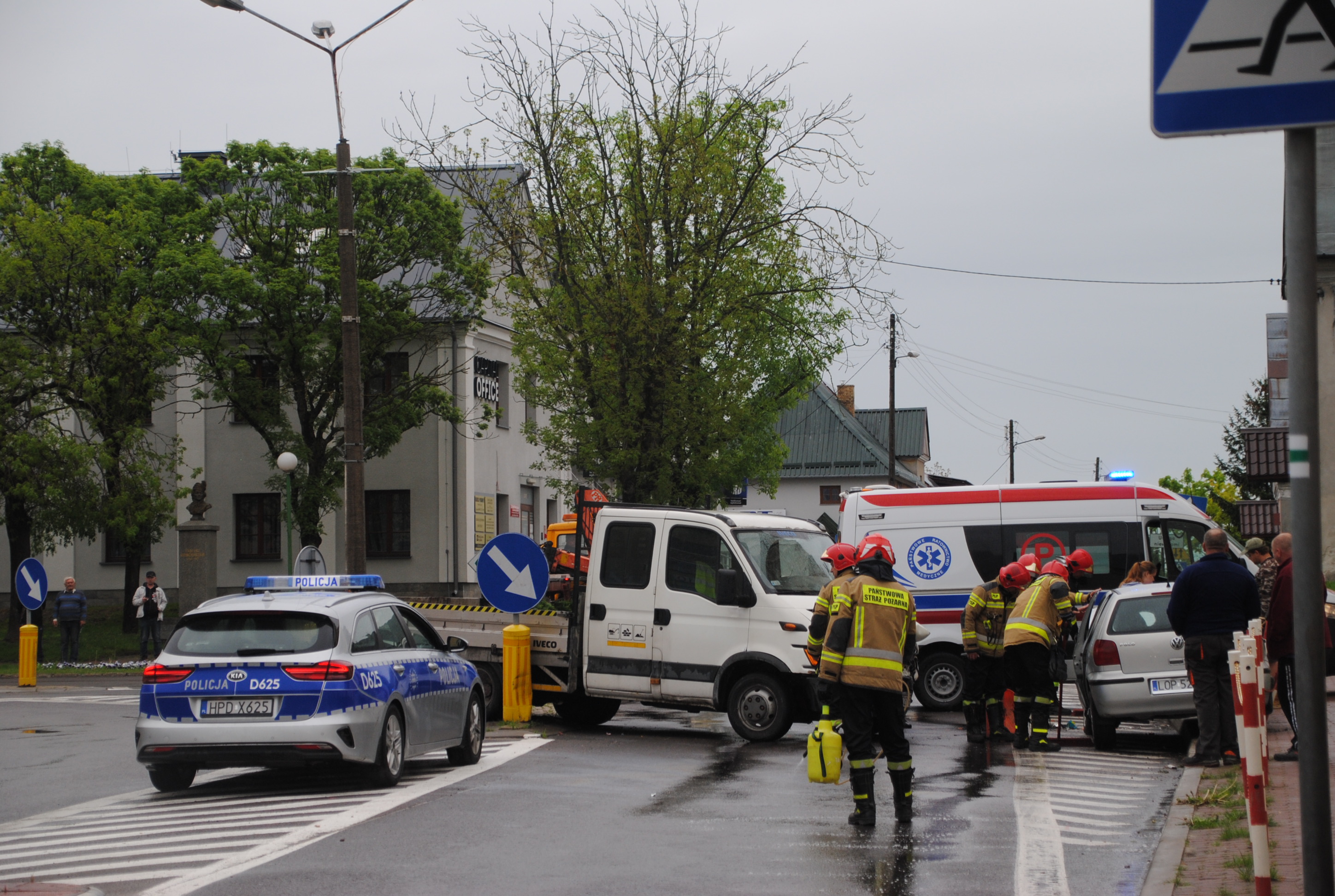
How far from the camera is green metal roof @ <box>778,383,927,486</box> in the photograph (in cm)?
7738

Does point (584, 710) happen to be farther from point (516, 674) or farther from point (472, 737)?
point (472, 737)

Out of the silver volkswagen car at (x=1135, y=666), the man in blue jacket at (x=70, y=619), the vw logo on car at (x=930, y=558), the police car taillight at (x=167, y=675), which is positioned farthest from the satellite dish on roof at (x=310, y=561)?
the silver volkswagen car at (x=1135, y=666)

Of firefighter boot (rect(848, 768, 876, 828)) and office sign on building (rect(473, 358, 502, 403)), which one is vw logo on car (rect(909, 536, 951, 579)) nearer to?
firefighter boot (rect(848, 768, 876, 828))

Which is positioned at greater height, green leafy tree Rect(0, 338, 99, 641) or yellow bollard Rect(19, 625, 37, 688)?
green leafy tree Rect(0, 338, 99, 641)

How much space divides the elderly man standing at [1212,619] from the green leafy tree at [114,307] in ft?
86.3

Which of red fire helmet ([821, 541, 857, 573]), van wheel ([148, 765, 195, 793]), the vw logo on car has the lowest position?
van wheel ([148, 765, 195, 793])

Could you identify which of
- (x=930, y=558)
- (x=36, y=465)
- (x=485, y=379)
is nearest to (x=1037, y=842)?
(x=930, y=558)

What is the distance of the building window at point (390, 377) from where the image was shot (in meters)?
38.3

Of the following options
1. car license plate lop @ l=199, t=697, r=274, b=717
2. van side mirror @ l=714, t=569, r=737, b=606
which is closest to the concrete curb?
van side mirror @ l=714, t=569, r=737, b=606

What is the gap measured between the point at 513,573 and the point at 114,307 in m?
22.3

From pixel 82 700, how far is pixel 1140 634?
1514 centimetres

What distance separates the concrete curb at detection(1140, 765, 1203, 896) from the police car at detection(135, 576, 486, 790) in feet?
17.6

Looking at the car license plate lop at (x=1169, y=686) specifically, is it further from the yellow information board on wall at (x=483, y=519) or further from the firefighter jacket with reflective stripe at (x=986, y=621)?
the yellow information board on wall at (x=483, y=519)

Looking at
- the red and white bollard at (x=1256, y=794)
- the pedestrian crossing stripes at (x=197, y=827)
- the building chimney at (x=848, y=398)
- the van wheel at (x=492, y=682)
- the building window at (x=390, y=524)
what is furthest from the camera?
the building chimney at (x=848, y=398)
